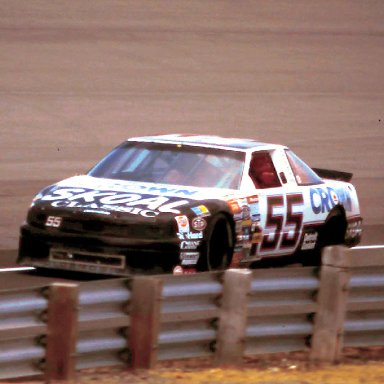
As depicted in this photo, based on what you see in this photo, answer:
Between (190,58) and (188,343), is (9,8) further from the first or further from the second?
(188,343)

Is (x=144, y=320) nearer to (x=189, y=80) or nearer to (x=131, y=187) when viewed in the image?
(x=131, y=187)

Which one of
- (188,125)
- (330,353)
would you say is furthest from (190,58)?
(330,353)

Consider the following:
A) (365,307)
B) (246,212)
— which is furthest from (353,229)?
(365,307)

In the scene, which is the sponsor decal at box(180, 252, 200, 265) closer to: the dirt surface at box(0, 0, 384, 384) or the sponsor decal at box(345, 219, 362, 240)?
the sponsor decal at box(345, 219, 362, 240)

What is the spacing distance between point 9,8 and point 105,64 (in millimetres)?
2287

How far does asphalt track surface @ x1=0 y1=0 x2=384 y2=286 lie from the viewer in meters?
22.8

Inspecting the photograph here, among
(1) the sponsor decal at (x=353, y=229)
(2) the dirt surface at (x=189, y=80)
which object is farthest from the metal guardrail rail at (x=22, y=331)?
(2) the dirt surface at (x=189, y=80)

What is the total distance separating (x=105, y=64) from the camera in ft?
85.0

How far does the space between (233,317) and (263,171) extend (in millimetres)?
4676

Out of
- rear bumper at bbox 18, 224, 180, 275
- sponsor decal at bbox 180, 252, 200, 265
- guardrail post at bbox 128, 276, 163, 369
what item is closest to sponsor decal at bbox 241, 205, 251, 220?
sponsor decal at bbox 180, 252, 200, 265

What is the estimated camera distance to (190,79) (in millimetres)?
26312

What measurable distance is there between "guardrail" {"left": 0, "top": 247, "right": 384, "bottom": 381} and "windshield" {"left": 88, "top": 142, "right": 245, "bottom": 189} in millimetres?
3307

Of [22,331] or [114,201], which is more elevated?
[114,201]

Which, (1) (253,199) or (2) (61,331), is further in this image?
(1) (253,199)
